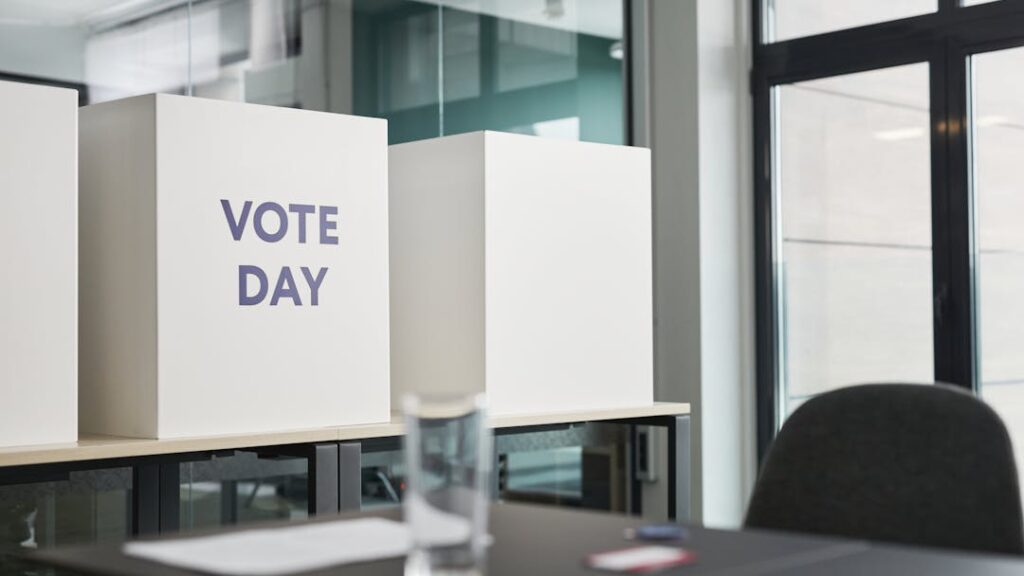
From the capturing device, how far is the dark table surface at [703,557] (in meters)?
1.14

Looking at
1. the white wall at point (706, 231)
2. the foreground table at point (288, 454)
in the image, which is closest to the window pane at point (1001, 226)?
the white wall at point (706, 231)

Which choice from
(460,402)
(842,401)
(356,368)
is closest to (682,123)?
(356,368)

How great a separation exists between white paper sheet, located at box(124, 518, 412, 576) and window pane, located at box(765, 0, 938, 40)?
129 inches

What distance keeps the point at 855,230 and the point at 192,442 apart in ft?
8.53

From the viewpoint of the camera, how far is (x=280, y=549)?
48.4 inches

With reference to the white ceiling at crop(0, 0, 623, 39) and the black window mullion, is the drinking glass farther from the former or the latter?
the black window mullion

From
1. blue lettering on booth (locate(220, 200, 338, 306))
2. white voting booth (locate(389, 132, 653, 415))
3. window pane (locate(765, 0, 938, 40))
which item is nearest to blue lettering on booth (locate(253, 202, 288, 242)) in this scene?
blue lettering on booth (locate(220, 200, 338, 306))

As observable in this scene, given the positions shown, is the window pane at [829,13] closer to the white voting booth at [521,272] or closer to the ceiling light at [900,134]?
the ceiling light at [900,134]

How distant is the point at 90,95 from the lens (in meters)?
3.14

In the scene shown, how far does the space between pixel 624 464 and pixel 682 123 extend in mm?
1215

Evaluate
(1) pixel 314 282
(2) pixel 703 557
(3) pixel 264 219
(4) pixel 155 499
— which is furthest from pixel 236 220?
(2) pixel 703 557

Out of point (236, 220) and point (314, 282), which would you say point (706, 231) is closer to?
point (314, 282)

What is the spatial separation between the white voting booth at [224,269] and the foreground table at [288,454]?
2.3 inches

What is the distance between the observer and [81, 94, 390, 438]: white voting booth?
247cm
